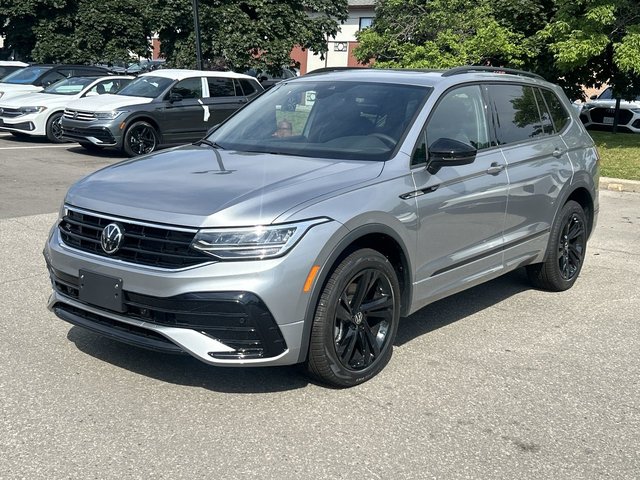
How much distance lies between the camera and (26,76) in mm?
18906

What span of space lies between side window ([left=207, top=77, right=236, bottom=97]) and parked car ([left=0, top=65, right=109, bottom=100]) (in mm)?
4589

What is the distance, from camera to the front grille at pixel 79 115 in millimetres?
14469

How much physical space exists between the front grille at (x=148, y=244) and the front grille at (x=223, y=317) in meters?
0.17

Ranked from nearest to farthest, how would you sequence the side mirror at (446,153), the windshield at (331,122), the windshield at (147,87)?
the side mirror at (446,153) < the windshield at (331,122) < the windshield at (147,87)

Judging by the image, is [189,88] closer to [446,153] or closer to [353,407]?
[446,153]

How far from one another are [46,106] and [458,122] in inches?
513

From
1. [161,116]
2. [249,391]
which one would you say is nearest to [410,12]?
[161,116]

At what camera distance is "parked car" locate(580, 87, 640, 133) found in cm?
1986

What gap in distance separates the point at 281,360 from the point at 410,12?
17443mm

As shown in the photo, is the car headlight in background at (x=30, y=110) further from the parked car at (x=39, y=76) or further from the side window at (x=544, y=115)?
the side window at (x=544, y=115)

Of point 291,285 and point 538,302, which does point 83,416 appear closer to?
point 291,285

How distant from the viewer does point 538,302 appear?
6.21 meters

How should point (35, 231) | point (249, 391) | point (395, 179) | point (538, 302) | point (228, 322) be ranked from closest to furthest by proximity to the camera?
point (228, 322)
point (249, 391)
point (395, 179)
point (538, 302)
point (35, 231)

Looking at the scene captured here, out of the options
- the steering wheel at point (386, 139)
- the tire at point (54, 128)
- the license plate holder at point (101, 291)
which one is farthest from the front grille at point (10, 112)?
the license plate holder at point (101, 291)
